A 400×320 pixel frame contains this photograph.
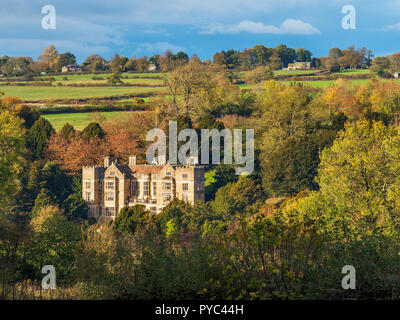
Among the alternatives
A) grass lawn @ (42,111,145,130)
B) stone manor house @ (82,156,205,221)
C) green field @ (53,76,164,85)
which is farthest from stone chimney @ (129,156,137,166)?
green field @ (53,76,164,85)

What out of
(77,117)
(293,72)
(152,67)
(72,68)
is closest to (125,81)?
(152,67)

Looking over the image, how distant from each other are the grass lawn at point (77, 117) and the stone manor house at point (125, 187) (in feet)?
55.2

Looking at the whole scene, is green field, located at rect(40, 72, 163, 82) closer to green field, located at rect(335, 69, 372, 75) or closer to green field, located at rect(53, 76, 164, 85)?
green field, located at rect(53, 76, 164, 85)

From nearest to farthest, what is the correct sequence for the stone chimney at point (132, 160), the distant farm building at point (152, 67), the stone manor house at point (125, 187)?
the stone manor house at point (125, 187), the stone chimney at point (132, 160), the distant farm building at point (152, 67)

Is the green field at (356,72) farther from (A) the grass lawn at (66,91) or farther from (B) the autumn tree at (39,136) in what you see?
(B) the autumn tree at (39,136)

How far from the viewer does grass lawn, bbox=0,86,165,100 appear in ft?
340

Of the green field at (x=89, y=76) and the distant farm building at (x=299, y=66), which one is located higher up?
the distant farm building at (x=299, y=66)

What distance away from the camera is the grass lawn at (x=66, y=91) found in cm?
10356

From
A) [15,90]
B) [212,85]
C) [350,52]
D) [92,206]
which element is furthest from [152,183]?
[350,52]

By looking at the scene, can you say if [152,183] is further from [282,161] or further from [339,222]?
[339,222]

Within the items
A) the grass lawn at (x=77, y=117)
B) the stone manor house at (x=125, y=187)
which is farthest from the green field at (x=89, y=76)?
the stone manor house at (x=125, y=187)

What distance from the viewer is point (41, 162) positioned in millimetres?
73938

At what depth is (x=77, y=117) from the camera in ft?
303
